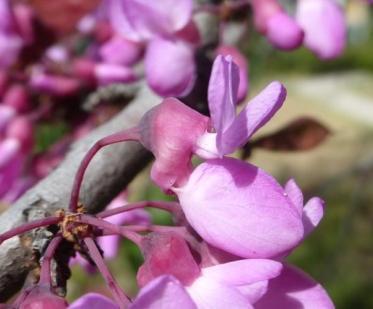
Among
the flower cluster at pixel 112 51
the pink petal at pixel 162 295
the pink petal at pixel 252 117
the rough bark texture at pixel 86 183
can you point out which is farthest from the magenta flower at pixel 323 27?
the pink petal at pixel 162 295

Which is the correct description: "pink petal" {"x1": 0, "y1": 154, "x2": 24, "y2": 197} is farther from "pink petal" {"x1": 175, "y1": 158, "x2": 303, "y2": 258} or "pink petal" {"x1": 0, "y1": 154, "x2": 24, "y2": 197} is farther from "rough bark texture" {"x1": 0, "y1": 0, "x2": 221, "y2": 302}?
"pink petal" {"x1": 175, "y1": 158, "x2": 303, "y2": 258}

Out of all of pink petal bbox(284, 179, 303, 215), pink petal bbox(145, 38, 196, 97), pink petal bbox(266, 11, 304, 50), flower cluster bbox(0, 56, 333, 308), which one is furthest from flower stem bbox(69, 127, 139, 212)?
pink petal bbox(266, 11, 304, 50)

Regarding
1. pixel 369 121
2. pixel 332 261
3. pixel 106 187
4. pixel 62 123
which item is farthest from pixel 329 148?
pixel 106 187

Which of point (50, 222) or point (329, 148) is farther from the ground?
point (50, 222)

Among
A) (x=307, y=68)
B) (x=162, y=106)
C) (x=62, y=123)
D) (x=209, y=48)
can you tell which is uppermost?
A: (x=162, y=106)

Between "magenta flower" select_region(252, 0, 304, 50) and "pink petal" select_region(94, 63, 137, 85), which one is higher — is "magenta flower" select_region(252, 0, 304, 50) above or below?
above

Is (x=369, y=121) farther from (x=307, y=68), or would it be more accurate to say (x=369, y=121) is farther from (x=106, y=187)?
(x=106, y=187)

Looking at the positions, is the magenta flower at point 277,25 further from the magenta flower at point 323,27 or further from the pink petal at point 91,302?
the pink petal at point 91,302
